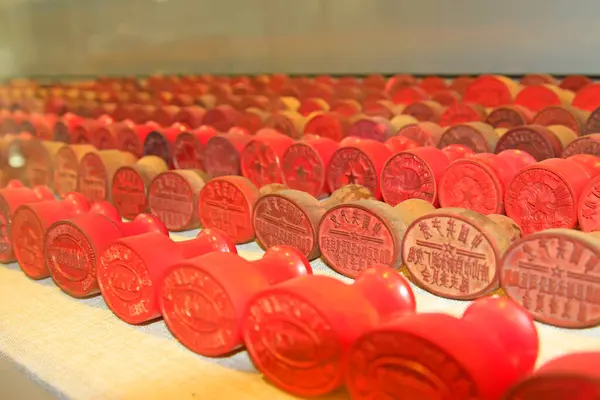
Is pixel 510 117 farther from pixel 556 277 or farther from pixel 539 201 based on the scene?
pixel 556 277

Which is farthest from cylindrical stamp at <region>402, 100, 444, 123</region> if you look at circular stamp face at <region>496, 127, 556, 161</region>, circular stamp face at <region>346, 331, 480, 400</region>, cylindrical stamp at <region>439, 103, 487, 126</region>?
circular stamp face at <region>346, 331, 480, 400</region>

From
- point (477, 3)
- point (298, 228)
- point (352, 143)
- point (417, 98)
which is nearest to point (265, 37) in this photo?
point (477, 3)

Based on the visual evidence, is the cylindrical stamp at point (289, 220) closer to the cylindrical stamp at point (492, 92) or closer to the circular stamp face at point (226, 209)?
the circular stamp face at point (226, 209)

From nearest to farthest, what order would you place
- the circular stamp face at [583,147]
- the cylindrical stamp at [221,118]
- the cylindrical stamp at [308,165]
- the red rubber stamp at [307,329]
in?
the red rubber stamp at [307,329], the circular stamp face at [583,147], the cylindrical stamp at [308,165], the cylindrical stamp at [221,118]

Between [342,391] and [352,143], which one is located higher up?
[352,143]

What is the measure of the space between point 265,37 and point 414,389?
3322 mm

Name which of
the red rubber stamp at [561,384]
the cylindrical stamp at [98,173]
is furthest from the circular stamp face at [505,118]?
the red rubber stamp at [561,384]

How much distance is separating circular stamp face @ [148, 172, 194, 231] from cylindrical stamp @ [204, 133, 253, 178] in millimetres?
209

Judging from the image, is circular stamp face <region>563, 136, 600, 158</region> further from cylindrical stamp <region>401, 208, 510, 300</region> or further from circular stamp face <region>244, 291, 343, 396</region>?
circular stamp face <region>244, 291, 343, 396</region>

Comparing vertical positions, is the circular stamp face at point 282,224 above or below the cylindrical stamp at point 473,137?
below

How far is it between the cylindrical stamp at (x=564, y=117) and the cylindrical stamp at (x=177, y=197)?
0.97 metres

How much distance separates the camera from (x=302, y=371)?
72cm

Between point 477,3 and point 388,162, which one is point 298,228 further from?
point 477,3

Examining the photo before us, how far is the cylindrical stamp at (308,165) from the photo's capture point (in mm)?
1444
